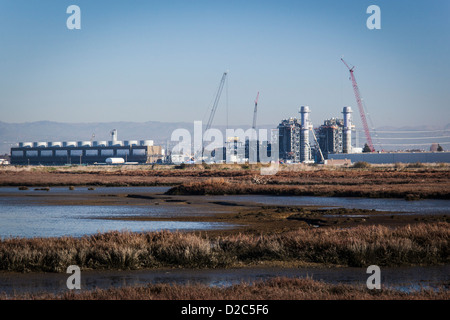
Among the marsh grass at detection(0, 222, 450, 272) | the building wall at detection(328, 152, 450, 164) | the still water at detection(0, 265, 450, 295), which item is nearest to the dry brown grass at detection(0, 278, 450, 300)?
the still water at detection(0, 265, 450, 295)

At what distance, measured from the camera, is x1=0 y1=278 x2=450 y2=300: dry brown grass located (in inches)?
509

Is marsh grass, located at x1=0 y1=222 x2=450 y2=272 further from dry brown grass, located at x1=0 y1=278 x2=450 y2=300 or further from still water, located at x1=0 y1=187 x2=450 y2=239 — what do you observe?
dry brown grass, located at x1=0 y1=278 x2=450 y2=300

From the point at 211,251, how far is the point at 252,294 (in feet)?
22.4

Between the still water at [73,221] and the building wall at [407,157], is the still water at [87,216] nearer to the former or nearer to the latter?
the still water at [73,221]

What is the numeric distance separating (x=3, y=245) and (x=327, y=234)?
10880 millimetres

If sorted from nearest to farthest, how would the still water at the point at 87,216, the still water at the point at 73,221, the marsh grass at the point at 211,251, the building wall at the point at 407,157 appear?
1. the marsh grass at the point at 211,251
2. the still water at the point at 73,221
3. the still water at the point at 87,216
4. the building wall at the point at 407,157

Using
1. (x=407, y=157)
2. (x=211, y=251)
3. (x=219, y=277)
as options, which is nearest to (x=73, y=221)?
(x=211, y=251)

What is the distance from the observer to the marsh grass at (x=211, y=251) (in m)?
18.8

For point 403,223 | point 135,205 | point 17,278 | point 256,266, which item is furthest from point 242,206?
point 17,278

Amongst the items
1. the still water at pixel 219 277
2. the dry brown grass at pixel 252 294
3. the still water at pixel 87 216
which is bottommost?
the still water at pixel 87 216

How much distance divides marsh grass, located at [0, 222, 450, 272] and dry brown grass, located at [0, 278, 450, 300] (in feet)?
15.5

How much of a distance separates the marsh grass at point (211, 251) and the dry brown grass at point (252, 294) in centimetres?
474

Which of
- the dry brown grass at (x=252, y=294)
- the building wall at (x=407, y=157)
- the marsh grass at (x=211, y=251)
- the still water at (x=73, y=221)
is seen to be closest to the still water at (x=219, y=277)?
the marsh grass at (x=211, y=251)
